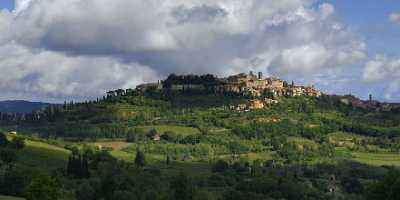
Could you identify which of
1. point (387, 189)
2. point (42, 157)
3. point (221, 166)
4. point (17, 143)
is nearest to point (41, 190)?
point (387, 189)

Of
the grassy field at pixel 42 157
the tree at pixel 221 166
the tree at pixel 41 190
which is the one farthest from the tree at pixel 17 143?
the tree at pixel 41 190

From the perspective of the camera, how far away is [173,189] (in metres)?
106

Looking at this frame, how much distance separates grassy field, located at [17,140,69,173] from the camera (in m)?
146

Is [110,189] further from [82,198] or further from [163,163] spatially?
[163,163]

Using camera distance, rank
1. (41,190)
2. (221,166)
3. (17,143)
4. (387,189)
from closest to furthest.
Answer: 1. (387,189)
2. (41,190)
3. (17,143)
4. (221,166)

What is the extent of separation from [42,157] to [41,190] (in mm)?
74898

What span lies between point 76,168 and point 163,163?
171ft

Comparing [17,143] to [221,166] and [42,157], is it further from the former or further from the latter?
[221,166]

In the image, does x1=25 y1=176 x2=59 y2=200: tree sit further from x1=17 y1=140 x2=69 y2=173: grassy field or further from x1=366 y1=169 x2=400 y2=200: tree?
x1=17 y1=140 x2=69 y2=173: grassy field

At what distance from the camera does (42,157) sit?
517 feet

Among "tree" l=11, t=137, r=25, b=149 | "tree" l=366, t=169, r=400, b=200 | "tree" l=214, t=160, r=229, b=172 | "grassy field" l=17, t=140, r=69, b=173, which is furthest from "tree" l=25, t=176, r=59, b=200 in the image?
"tree" l=214, t=160, r=229, b=172

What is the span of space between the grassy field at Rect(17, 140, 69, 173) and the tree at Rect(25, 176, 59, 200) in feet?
179

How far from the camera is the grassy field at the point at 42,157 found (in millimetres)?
146150

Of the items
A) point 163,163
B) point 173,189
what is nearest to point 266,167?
point 163,163
